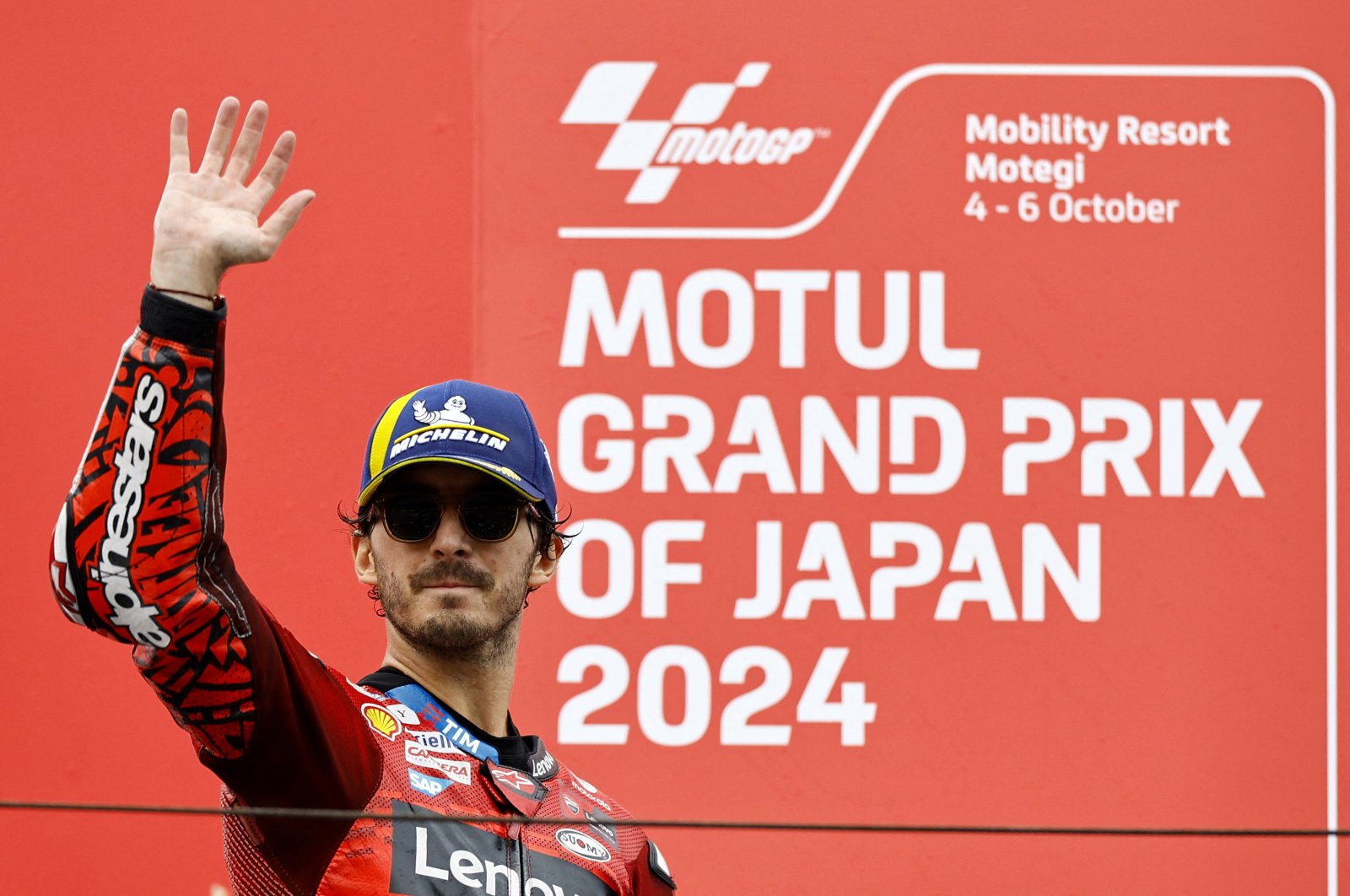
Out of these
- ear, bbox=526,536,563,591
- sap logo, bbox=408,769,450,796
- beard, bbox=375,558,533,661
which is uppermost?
ear, bbox=526,536,563,591

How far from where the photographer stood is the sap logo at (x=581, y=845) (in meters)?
1.38

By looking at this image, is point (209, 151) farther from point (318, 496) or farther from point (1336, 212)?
point (1336, 212)

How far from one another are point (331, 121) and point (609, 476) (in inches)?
27.1

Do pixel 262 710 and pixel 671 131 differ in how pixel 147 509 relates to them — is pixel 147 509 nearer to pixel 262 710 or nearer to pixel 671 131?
pixel 262 710

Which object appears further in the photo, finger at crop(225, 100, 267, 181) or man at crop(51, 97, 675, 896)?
finger at crop(225, 100, 267, 181)

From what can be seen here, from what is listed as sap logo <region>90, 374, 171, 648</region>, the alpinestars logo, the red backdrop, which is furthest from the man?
the alpinestars logo

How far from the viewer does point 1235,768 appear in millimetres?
2256

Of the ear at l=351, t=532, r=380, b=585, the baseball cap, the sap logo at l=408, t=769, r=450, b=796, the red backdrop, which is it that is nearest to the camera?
the sap logo at l=408, t=769, r=450, b=796

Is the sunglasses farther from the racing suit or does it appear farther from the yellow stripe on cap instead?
the racing suit

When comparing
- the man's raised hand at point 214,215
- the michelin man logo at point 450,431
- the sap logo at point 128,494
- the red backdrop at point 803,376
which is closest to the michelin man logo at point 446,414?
the michelin man logo at point 450,431

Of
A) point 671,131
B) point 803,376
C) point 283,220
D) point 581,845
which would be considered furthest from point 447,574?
point 671,131

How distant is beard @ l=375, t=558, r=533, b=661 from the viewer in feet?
4.53

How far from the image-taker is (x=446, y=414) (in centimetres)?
141

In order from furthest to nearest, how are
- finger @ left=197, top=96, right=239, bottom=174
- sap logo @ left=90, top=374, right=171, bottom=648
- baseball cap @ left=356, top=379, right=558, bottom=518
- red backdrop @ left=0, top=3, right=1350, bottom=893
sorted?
red backdrop @ left=0, top=3, right=1350, bottom=893, baseball cap @ left=356, top=379, right=558, bottom=518, finger @ left=197, top=96, right=239, bottom=174, sap logo @ left=90, top=374, right=171, bottom=648
